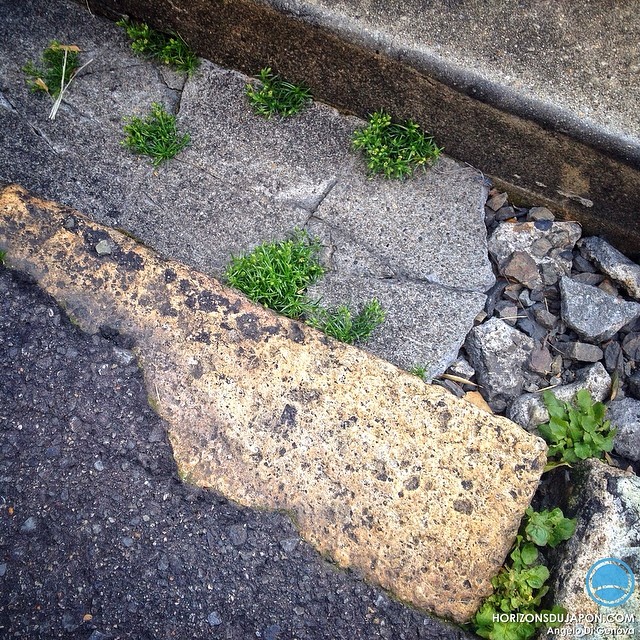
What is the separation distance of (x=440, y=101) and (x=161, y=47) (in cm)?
133

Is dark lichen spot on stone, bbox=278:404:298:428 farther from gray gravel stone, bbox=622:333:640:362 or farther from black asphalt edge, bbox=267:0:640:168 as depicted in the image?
gray gravel stone, bbox=622:333:640:362

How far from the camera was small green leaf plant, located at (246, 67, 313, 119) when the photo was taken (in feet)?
9.51

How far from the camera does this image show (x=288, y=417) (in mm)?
2221

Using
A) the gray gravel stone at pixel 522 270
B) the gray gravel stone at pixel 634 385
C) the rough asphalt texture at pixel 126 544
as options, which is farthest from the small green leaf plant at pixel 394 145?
the rough asphalt texture at pixel 126 544

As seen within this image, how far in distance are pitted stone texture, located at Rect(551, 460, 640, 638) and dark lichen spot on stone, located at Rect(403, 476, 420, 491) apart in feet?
Answer: 1.83

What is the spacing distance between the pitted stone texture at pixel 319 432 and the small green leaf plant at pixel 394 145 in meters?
0.94

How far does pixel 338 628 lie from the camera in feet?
6.78

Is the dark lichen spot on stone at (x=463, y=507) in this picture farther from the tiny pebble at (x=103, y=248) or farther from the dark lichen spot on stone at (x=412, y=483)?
the tiny pebble at (x=103, y=248)

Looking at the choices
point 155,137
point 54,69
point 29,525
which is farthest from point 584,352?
point 54,69

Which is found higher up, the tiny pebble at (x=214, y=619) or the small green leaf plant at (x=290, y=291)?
the small green leaf plant at (x=290, y=291)

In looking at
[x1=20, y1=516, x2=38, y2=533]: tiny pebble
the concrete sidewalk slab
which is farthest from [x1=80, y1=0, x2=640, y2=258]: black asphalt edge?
[x1=20, y1=516, x2=38, y2=533]: tiny pebble

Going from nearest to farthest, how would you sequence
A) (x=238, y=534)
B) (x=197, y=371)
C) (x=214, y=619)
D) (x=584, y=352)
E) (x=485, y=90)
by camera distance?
(x=214, y=619) → (x=238, y=534) → (x=197, y=371) → (x=485, y=90) → (x=584, y=352)

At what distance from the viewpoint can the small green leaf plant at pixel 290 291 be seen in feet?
8.56

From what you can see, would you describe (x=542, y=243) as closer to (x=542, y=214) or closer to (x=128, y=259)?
(x=542, y=214)
